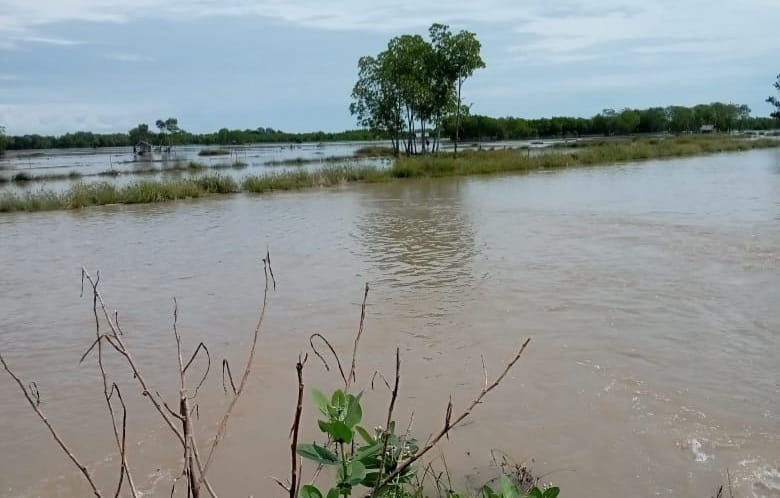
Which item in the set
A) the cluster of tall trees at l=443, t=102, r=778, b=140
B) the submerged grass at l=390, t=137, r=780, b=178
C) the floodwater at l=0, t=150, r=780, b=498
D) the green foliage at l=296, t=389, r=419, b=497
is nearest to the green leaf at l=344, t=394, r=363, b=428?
the green foliage at l=296, t=389, r=419, b=497

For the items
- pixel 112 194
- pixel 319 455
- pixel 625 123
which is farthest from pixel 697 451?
pixel 625 123

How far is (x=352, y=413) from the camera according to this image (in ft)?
5.74

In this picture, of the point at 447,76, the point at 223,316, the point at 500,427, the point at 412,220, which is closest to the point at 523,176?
the point at 447,76

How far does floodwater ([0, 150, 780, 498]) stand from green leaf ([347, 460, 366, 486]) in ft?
6.35

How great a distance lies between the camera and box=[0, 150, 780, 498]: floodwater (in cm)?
372

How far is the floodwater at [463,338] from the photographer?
3.72m

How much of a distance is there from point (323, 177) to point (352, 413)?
77.7 ft

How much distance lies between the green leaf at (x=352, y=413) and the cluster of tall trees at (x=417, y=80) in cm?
3318

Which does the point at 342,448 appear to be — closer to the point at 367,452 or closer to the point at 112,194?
the point at 367,452

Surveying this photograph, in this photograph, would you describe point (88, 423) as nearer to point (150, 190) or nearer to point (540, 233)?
point (540, 233)

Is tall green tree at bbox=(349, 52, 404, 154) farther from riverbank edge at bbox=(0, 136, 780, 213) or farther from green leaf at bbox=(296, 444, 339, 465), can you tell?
green leaf at bbox=(296, 444, 339, 465)

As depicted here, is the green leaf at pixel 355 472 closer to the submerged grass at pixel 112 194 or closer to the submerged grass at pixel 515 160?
the submerged grass at pixel 112 194

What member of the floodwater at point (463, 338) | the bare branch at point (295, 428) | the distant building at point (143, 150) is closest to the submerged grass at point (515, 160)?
the floodwater at point (463, 338)

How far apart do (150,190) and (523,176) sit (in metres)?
14.2
